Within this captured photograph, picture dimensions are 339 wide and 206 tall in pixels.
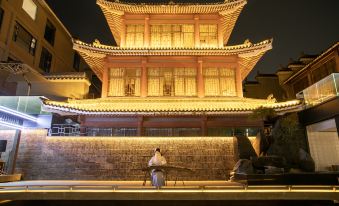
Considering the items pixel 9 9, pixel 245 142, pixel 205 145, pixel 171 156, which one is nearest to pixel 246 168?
pixel 245 142

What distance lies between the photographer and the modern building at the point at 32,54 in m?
19.0

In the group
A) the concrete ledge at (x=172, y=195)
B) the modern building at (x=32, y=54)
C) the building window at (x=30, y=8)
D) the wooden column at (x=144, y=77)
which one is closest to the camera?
the concrete ledge at (x=172, y=195)

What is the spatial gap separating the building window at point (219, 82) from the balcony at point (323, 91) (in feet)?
16.9

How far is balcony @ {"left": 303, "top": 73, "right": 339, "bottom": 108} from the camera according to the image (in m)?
13.4

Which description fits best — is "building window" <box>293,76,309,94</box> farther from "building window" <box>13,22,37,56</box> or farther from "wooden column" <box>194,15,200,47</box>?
"building window" <box>13,22,37,56</box>

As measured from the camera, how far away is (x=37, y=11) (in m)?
24.8

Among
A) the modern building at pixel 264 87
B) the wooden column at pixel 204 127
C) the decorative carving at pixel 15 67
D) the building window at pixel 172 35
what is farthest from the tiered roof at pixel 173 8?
the modern building at pixel 264 87

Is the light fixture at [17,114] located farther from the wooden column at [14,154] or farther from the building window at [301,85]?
the building window at [301,85]

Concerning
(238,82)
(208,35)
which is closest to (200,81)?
(238,82)

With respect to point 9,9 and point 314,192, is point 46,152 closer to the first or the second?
point 314,192

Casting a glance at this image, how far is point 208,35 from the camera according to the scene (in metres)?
17.9

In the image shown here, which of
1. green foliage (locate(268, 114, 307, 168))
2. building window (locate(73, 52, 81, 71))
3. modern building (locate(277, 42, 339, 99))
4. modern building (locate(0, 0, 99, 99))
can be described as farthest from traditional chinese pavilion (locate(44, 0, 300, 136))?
building window (locate(73, 52, 81, 71))
